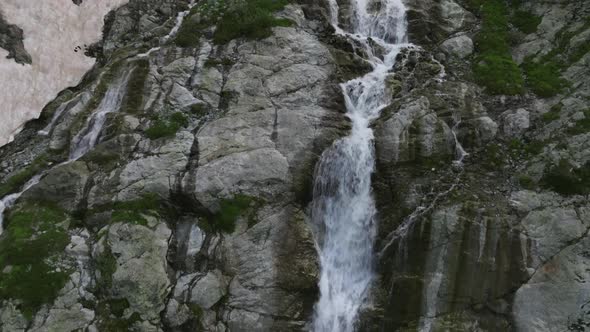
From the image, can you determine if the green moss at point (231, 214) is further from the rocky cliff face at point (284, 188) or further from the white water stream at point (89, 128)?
the white water stream at point (89, 128)

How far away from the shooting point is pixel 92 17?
28891 millimetres

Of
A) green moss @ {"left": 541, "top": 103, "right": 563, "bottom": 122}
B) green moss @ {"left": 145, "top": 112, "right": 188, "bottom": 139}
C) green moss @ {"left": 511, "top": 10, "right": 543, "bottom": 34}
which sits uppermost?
green moss @ {"left": 511, "top": 10, "right": 543, "bottom": 34}

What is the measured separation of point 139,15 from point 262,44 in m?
11.3

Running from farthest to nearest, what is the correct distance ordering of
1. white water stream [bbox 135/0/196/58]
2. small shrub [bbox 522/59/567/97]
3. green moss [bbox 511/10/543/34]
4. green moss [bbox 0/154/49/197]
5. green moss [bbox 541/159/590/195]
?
1. white water stream [bbox 135/0/196/58]
2. green moss [bbox 511/10/543/34]
3. small shrub [bbox 522/59/567/97]
4. green moss [bbox 0/154/49/197]
5. green moss [bbox 541/159/590/195]

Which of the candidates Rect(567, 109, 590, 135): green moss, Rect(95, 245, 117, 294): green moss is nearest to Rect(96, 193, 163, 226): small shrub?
Rect(95, 245, 117, 294): green moss

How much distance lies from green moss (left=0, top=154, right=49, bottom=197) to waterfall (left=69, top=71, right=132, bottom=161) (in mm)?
1212

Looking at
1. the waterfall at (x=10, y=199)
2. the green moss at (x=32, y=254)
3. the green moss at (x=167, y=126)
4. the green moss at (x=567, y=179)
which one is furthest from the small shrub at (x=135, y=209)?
the green moss at (x=567, y=179)

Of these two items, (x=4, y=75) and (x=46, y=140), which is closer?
(x=46, y=140)

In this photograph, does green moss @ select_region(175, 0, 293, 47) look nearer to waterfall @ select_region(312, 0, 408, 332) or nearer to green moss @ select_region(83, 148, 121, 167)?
waterfall @ select_region(312, 0, 408, 332)

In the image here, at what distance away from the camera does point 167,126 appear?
61.8ft

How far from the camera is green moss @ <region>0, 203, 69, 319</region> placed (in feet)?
47.6

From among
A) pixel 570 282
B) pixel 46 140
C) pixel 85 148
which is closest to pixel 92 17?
pixel 46 140

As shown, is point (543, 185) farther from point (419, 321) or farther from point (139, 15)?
point (139, 15)

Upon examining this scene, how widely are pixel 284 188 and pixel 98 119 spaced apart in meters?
9.35
